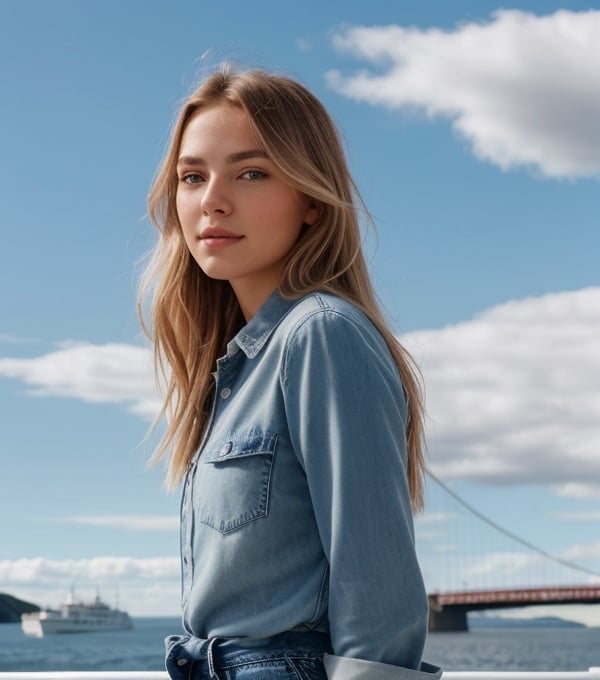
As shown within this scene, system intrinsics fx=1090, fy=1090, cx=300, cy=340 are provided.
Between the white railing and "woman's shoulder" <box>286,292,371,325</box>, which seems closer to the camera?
"woman's shoulder" <box>286,292,371,325</box>

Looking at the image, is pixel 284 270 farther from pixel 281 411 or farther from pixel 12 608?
pixel 12 608

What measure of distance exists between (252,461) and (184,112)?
50cm

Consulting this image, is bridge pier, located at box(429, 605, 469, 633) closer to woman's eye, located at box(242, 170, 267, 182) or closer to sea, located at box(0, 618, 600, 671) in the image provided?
sea, located at box(0, 618, 600, 671)

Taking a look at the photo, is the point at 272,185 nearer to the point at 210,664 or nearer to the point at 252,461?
the point at 252,461

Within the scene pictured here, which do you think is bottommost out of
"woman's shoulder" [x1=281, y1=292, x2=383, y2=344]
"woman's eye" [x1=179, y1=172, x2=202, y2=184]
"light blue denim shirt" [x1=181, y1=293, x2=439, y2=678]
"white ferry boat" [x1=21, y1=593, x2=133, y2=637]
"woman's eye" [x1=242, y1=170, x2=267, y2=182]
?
"white ferry boat" [x1=21, y1=593, x2=133, y2=637]

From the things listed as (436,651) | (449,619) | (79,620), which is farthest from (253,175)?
(79,620)

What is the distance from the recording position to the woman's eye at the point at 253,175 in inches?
49.3

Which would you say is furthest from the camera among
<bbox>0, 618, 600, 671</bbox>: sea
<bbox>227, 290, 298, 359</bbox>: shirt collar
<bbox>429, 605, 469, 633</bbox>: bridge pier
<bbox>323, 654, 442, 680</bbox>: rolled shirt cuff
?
<bbox>0, 618, 600, 671</bbox>: sea

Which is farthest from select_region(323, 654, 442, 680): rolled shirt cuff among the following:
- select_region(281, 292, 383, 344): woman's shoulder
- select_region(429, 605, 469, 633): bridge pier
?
select_region(429, 605, 469, 633): bridge pier

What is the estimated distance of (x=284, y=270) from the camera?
1.28 meters

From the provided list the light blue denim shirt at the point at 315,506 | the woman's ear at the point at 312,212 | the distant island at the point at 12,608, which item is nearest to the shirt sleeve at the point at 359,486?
the light blue denim shirt at the point at 315,506

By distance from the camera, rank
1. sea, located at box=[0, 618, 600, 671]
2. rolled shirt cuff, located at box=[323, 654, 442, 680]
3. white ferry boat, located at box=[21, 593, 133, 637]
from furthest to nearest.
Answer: white ferry boat, located at box=[21, 593, 133, 637] → sea, located at box=[0, 618, 600, 671] → rolled shirt cuff, located at box=[323, 654, 442, 680]

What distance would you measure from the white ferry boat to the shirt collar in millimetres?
43113

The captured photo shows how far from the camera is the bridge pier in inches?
1091
